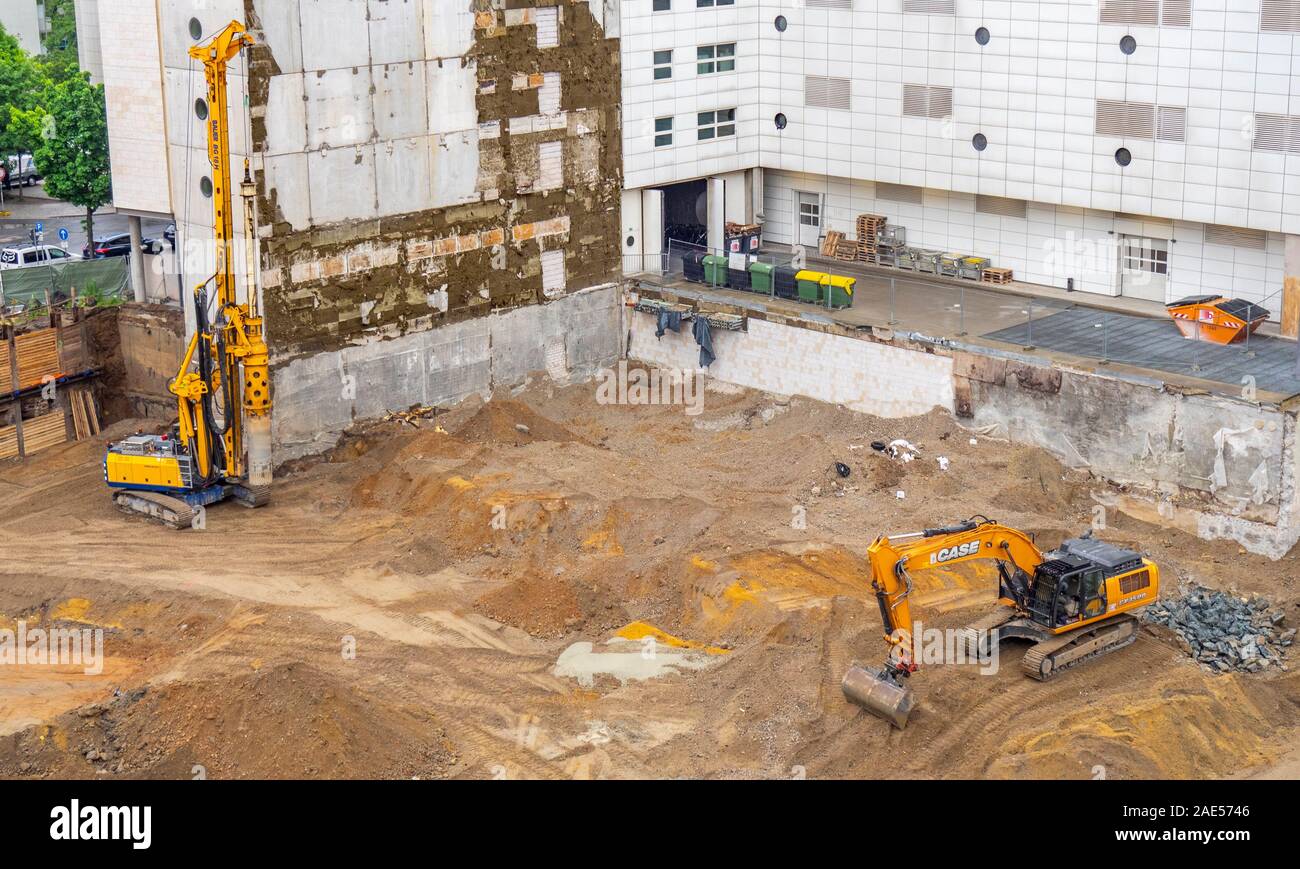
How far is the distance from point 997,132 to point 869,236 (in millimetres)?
5985

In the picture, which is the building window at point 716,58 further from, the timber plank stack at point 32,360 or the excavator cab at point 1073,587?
the excavator cab at point 1073,587

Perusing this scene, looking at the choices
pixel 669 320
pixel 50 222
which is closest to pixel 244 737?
pixel 669 320

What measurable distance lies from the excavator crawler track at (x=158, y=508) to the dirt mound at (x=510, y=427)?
811 cm

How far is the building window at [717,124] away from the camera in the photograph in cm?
5166

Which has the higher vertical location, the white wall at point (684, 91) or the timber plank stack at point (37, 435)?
the white wall at point (684, 91)

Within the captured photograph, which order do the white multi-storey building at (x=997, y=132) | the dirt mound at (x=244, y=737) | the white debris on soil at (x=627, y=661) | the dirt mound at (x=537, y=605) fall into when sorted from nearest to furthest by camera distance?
the dirt mound at (x=244, y=737) → the white debris on soil at (x=627, y=661) → the dirt mound at (x=537, y=605) → the white multi-storey building at (x=997, y=132)

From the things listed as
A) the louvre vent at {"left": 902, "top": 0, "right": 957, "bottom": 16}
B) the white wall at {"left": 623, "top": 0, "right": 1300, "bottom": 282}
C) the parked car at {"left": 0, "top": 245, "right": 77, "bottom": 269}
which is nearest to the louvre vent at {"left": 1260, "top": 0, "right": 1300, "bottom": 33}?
the white wall at {"left": 623, "top": 0, "right": 1300, "bottom": 282}

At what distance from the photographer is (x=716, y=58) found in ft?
169

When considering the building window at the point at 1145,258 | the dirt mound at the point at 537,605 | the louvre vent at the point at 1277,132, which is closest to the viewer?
the dirt mound at the point at 537,605

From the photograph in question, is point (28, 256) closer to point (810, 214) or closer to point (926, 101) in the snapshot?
point (810, 214)

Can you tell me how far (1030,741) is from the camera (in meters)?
29.3

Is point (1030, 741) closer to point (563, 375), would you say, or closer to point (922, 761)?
point (922, 761)

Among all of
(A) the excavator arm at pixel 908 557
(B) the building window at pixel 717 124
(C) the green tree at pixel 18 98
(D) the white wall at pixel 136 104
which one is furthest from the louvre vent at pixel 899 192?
(C) the green tree at pixel 18 98

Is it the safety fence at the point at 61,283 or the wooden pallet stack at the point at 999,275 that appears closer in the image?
the safety fence at the point at 61,283
